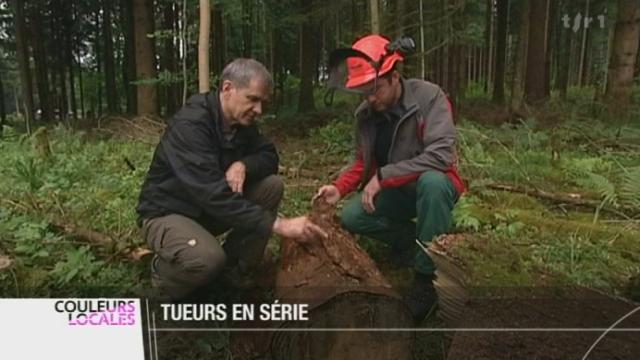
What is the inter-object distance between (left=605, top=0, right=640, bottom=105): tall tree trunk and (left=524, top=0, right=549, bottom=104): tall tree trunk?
175 cm

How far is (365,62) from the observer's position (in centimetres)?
242

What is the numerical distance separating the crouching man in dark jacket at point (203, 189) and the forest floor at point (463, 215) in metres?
0.30

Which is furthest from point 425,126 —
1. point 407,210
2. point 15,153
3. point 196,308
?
point 15,153

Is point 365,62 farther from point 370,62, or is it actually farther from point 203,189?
point 203,189

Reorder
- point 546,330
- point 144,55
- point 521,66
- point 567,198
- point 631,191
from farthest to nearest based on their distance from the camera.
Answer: point 144,55, point 521,66, point 567,198, point 631,191, point 546,330

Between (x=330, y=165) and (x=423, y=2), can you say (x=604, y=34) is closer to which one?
(x=423, y=2)

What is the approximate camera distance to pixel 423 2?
954cm

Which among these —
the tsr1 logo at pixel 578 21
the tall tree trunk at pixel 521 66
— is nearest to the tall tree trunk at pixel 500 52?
the tall tree trunk at pixel 521 66

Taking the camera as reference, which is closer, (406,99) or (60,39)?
(406,99)

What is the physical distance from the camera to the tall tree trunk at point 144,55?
376 inches

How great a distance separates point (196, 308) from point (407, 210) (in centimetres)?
132

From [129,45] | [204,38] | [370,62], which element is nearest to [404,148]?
[370,62]

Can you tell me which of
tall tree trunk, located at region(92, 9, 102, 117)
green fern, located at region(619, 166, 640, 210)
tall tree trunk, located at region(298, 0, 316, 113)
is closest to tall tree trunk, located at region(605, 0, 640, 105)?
green fern, located at region(619, 166, 640, 210)

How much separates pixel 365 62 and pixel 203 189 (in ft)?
2.98
